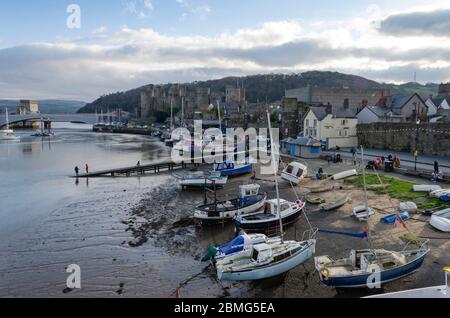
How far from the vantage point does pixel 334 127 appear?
49281mm

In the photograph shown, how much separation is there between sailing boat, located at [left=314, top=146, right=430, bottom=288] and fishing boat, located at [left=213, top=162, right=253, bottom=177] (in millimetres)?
25254

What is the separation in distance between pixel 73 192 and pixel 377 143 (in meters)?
36.3

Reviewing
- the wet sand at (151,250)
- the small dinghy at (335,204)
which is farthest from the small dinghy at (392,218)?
the small dinghy at (335,204)

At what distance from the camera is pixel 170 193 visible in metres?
34.8

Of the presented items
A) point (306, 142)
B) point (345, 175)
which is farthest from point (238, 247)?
point (306, 142)

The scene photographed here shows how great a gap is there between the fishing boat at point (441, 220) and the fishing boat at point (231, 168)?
74.3 ft

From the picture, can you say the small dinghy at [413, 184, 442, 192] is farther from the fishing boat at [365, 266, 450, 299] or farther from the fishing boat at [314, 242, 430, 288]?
the fishing boat at [365, 266, 450, 299]

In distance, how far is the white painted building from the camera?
4912 cm

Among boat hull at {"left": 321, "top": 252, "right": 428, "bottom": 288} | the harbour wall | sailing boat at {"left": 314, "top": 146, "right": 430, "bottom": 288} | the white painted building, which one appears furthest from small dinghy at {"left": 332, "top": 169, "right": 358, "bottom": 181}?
boat hull at {"left": 321, "top": 252, "right": 428, "bottom": 288}

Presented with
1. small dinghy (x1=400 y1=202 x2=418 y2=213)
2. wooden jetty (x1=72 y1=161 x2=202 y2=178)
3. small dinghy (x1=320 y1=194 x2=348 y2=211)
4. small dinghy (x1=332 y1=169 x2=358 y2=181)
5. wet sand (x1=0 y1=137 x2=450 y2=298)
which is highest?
small dinghy (x1=332 y1=169 x2=358 y2=181)

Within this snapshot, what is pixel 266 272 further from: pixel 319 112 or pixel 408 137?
pixel 319 112

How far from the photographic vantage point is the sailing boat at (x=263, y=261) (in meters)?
15.6

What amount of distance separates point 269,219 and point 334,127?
1236 inches

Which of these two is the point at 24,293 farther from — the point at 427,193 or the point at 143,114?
the point at 143,114
